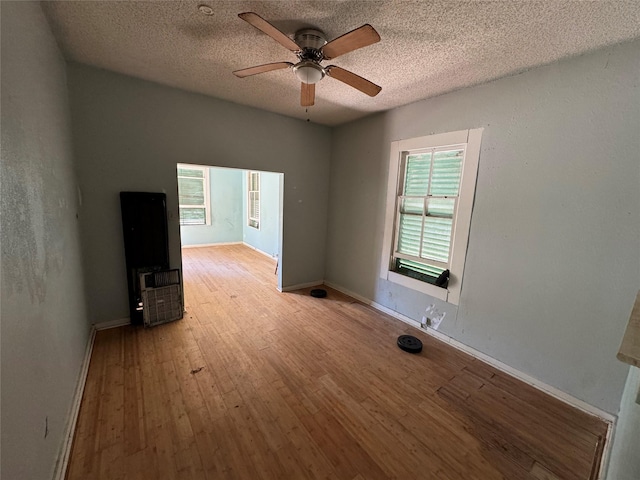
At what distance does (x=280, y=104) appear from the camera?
3.17 m

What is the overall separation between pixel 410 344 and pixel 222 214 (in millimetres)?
5962

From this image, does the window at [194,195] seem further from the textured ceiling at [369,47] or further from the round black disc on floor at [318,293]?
the round black disc on floor at [318,293]

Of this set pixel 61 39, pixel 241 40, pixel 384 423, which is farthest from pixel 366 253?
pixel 61 39

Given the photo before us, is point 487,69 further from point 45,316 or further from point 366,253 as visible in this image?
point 45,316

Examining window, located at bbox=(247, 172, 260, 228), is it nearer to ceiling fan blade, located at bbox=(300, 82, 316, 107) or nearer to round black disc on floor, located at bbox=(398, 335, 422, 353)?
ceiling fan blade, located at bbox=(300, 82, 316, 107)

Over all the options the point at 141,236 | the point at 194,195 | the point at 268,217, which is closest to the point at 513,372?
the point at 141,236

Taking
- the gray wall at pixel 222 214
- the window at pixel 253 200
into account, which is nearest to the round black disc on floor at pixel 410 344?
the window at pixel 253 200

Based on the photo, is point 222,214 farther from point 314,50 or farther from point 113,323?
point 314,50

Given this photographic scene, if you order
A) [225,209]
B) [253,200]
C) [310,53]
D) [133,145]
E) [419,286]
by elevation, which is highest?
[310,53]

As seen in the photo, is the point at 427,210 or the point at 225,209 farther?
the point at 225,209

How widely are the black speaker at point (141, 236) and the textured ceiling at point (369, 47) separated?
124cm

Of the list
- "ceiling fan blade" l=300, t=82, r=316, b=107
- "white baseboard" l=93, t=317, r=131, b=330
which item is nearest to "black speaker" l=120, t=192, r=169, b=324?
"white baseboard" l=93, t=317, r=131, b=330

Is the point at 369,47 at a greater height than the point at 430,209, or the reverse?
the point at 369,47

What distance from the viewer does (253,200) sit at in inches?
267
